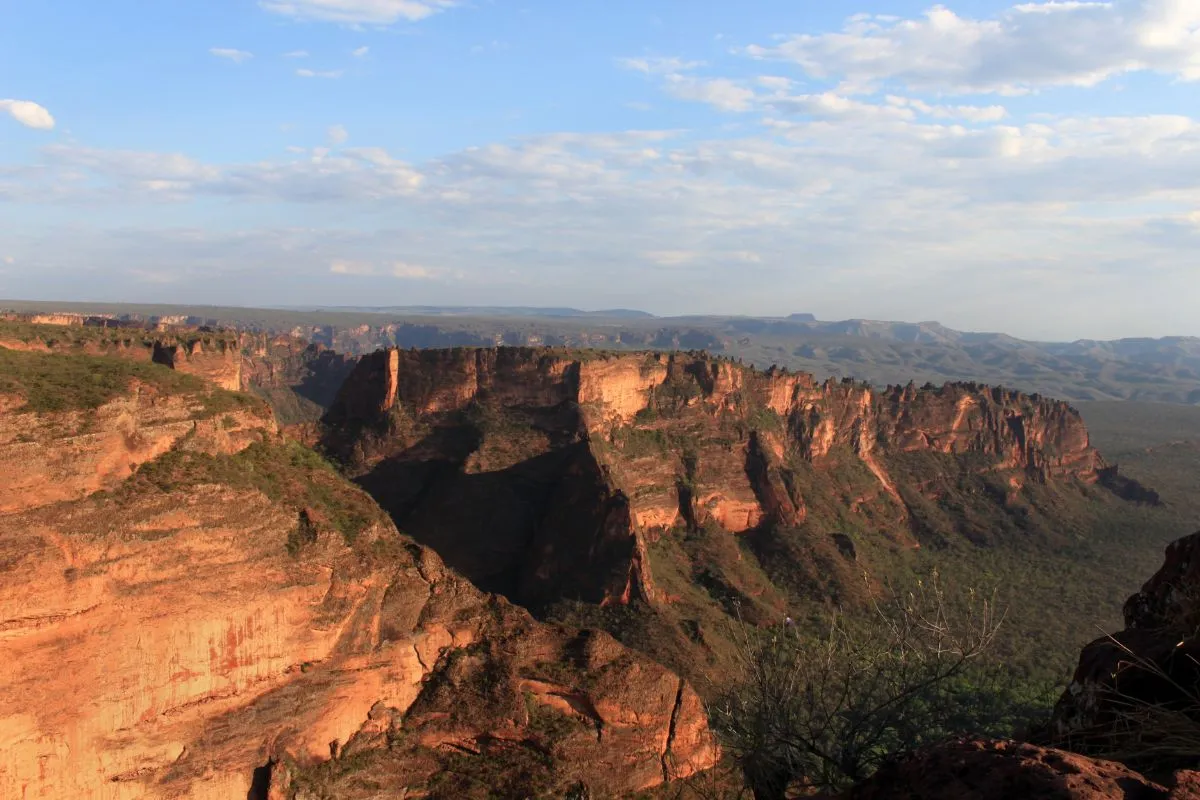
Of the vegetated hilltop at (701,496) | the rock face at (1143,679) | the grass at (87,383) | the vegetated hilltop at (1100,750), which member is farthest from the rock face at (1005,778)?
the vegetated hilltop at (701,496)

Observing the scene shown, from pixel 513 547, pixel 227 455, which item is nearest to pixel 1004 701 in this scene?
pixel 513 547

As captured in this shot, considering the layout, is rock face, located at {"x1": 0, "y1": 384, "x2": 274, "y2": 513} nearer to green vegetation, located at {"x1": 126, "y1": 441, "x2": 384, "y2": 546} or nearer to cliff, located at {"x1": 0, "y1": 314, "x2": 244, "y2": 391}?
green vegetation, located at {"x1": 126, "y1": 441, "x2": 384, "y2": 546}

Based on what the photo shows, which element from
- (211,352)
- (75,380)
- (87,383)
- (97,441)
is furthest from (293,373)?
(97,441)

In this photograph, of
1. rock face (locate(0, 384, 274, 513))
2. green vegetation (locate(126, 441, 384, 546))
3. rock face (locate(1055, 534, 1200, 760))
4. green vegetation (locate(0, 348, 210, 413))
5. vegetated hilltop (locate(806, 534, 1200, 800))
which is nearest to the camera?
vegetated hilltop (locate(806, 534, 1200, 800))

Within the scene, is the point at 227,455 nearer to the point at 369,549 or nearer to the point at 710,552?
the point at 369,549

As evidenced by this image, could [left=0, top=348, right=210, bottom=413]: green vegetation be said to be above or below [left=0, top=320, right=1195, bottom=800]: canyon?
above

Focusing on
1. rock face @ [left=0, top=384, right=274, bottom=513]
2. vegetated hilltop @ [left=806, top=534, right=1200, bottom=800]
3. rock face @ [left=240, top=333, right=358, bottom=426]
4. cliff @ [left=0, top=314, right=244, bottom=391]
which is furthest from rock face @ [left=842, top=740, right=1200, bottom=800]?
rock face @ [left=240, top=333, right=358, bottom=426]

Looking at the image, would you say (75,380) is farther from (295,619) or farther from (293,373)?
(293,373)
